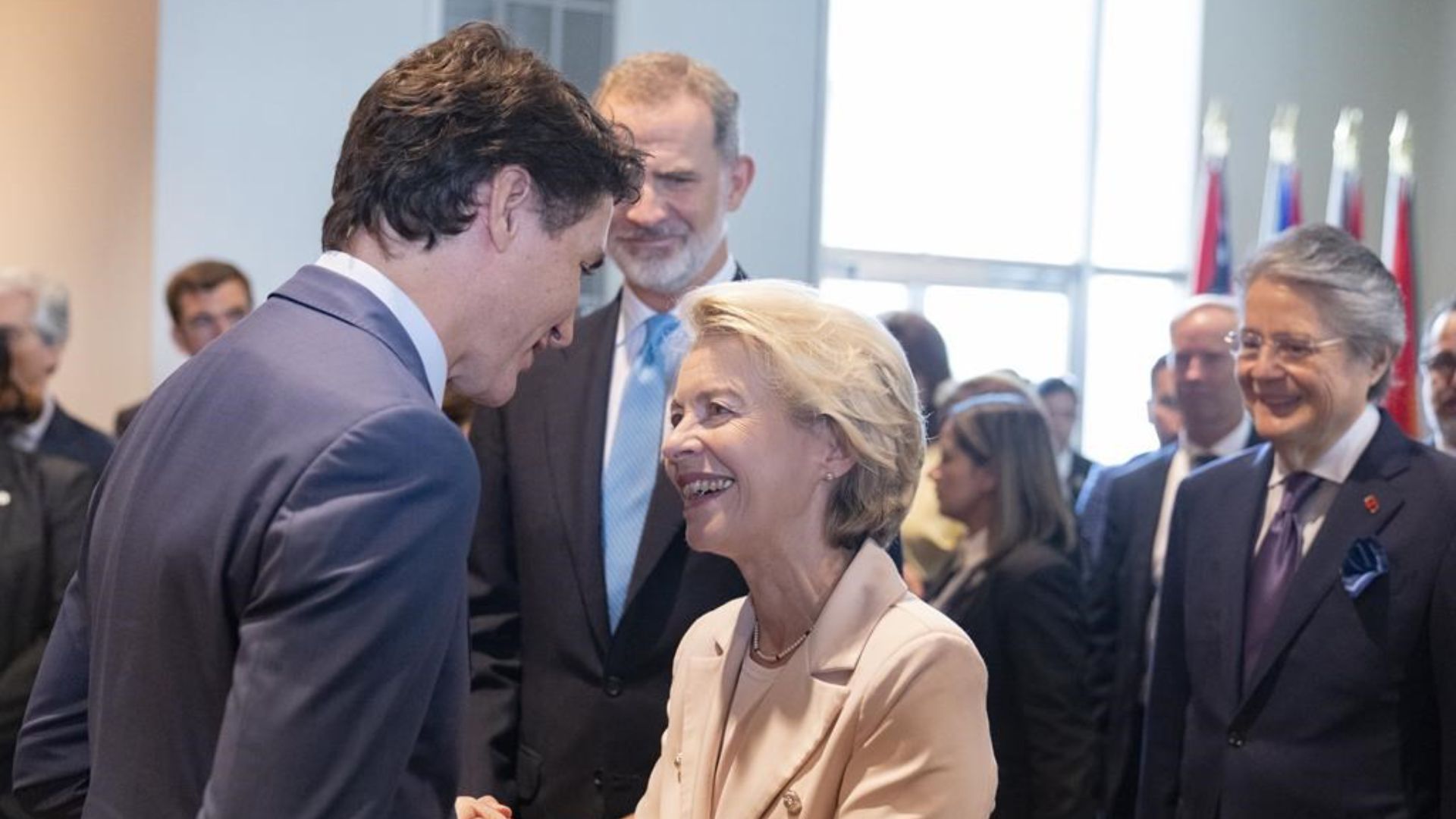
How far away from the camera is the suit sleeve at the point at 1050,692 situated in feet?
13.0

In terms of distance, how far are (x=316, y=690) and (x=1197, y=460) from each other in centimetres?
391

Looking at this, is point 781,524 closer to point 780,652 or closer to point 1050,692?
point 780,652

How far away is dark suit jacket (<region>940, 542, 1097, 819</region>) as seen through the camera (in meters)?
3.97

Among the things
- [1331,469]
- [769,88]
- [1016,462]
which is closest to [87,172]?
[769,88]

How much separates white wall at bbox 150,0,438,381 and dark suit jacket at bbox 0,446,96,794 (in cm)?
287

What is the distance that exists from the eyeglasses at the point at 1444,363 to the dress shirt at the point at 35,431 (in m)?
3.34

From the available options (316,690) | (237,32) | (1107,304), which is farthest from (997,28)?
(316,690)

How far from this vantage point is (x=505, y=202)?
5.27 ft

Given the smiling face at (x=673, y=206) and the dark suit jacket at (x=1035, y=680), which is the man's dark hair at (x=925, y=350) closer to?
the dark suit jacket at (x=1035, y=680)

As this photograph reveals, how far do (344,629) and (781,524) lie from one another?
1060mm

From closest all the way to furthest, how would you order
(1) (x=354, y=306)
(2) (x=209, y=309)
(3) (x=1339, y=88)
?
(1) (x=354, y=306)
(2) (x=209, y=309)
(3) (x=1339, y=88)

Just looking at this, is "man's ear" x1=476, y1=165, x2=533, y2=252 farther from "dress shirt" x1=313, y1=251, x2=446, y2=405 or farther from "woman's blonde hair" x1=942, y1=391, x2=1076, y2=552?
"woman's blonde hair" x1=942, y1=391, x2=1076, y2=552

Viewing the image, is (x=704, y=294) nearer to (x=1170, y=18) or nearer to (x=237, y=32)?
(x=237, y=32)

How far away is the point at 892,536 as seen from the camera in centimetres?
250
